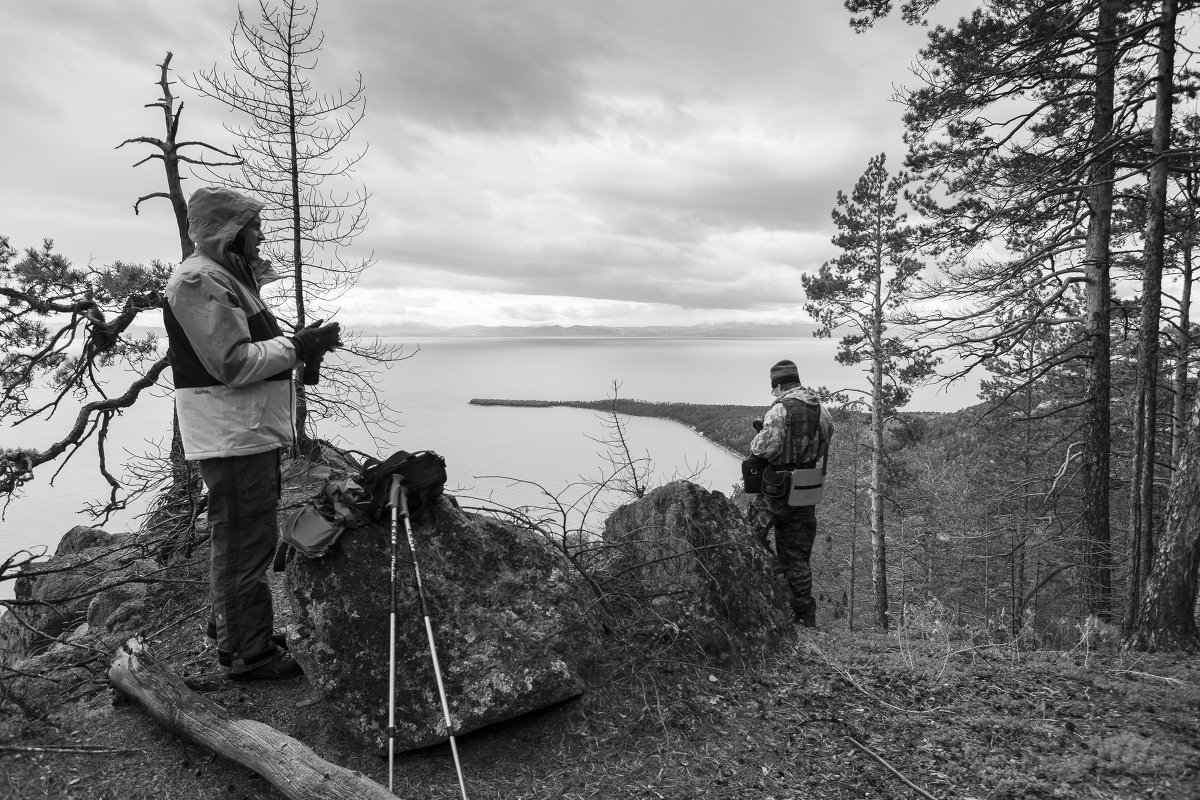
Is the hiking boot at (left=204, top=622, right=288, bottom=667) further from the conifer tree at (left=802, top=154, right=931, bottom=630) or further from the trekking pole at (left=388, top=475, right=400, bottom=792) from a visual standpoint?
the conifer tree at (left=802, top=154, right=931, bottom=630)

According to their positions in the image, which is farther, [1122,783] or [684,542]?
[684,542]

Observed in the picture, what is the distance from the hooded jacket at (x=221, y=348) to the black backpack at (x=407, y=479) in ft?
1.99

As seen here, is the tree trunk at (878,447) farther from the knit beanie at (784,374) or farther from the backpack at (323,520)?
the backpack at (323,520)

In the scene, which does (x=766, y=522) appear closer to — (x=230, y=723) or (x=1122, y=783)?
(x=1122, y=783)

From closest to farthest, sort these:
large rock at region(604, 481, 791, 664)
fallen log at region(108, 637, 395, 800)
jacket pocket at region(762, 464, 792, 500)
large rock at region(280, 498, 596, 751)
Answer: fallen log at region(108, 637, 395, 800) → large rock at region(280, 498, 596, 751) → large rock at region(604, 481, 791, 664) → jacket pocket at region(762, 464, 792, 500)

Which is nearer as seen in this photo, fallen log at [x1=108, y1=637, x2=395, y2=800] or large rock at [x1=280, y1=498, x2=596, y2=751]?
fallen log at [x1=108, y1=637, x2=395, y2=800]

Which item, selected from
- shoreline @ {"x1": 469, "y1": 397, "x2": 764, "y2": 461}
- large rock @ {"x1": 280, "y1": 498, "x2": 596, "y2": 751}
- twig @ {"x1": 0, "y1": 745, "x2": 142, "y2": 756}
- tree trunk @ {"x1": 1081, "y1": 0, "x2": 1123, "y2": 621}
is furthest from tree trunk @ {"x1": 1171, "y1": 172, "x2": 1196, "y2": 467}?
shoreline @ {"x1": 469, "y1": 397, "x2": 764, "y2": 461}

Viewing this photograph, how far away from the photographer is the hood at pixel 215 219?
10.8 feet

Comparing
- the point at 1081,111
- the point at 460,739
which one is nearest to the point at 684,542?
the point at 460,739

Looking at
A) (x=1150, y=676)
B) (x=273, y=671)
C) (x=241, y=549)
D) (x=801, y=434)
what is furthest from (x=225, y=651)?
(x=1150, y=676)

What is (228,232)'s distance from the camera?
10.8 feet

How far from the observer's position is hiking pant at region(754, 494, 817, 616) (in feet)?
19.0

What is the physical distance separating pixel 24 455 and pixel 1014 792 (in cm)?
847

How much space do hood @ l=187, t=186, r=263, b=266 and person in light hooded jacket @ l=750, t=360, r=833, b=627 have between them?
433cm
